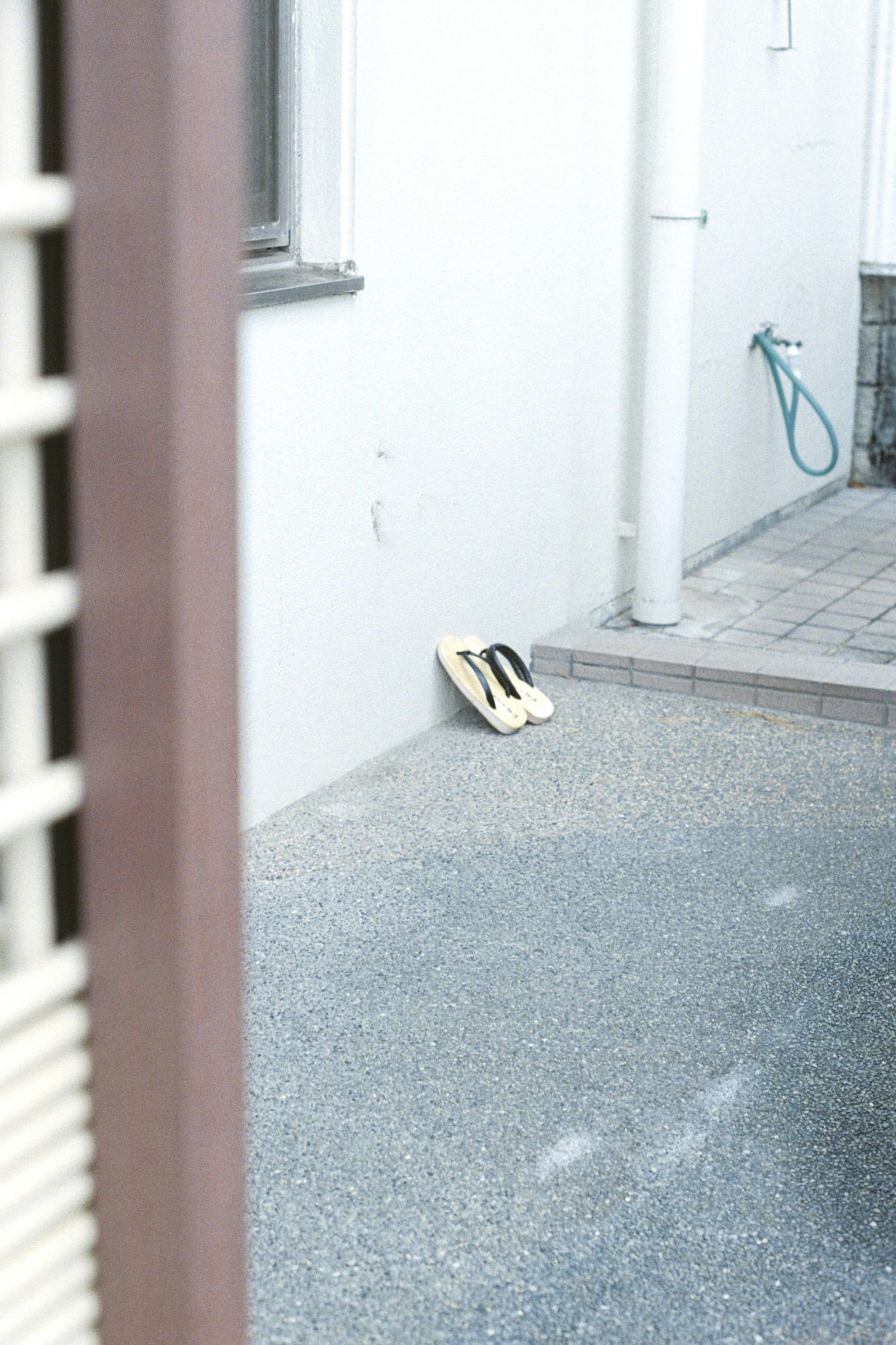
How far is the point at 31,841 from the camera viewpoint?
2.46ft

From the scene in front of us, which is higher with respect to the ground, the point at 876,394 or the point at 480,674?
the point at 876,394

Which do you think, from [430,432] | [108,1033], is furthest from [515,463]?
[108,1033]

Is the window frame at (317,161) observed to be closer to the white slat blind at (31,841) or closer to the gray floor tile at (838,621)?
the gray floor tile at (838,621)

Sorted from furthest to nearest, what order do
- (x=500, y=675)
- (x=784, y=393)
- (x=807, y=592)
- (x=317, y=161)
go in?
(x=784, y=393)
(x=807, y=592)
(x=500, y=675)
(x=317, y=161)

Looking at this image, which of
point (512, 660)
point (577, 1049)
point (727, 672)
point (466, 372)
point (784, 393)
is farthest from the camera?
point (784, 393)

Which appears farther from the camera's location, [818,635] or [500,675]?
[818,635]

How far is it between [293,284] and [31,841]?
102 inches

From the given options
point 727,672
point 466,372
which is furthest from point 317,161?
point 727,672

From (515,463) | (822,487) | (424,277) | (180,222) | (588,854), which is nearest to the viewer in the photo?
(180,222)

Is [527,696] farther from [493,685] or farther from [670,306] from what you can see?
[670,306]

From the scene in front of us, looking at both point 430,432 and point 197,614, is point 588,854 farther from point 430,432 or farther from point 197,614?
point 197,614

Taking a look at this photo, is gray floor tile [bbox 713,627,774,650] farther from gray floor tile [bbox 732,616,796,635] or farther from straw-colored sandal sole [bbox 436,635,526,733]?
straw-colored sandal sole [bbox 436,635,526,733]

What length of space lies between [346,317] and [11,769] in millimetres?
2771

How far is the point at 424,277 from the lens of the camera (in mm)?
3691
